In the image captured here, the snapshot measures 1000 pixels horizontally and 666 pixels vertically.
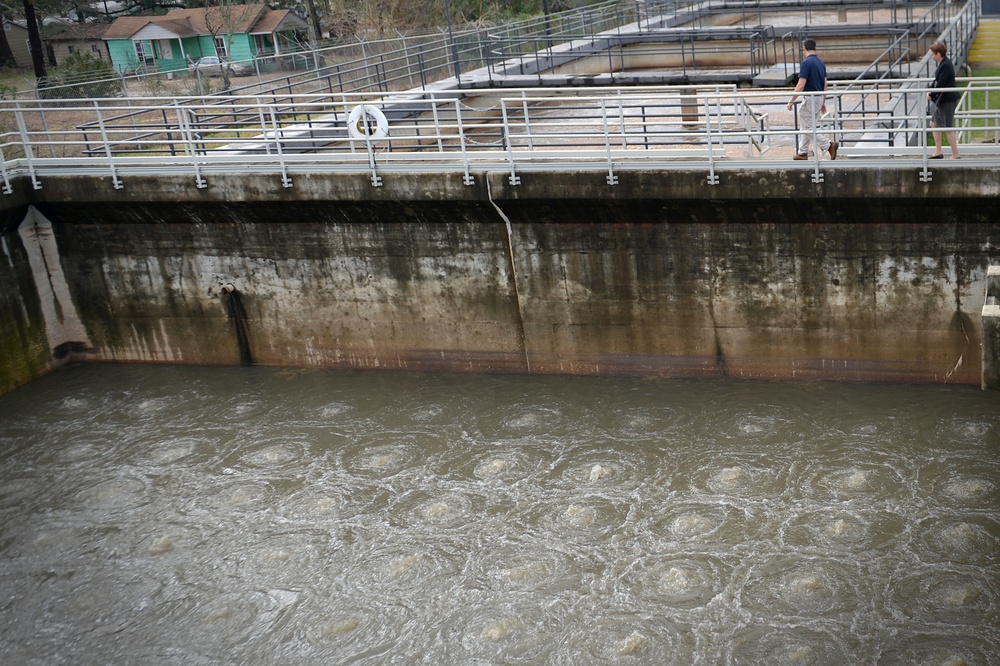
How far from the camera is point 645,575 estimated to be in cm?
1234

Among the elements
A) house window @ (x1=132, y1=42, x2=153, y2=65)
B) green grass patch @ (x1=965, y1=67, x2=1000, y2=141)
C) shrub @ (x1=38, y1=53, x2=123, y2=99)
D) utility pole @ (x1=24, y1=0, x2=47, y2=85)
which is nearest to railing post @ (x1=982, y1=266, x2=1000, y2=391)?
green grass patch @ (x1=965, y1=67, x2=1000, y2=141)

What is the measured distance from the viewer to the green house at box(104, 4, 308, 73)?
53.2 m

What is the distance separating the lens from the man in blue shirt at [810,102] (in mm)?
14766

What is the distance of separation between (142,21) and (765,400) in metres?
47.0

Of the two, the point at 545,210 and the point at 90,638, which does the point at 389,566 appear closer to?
the point at 90,638

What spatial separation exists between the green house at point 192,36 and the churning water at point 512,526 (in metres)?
39.1

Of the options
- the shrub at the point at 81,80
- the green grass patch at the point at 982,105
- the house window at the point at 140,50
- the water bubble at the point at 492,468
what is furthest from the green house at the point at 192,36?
the water bubble at the point at 492,468

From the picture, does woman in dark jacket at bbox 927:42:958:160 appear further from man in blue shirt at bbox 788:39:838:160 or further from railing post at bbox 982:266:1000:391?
railing post at bbox 982:266:1000:391

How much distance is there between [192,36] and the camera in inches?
2151

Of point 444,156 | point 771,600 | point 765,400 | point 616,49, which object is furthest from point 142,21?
point 771,600

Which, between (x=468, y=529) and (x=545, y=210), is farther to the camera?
(x=545, y=210)

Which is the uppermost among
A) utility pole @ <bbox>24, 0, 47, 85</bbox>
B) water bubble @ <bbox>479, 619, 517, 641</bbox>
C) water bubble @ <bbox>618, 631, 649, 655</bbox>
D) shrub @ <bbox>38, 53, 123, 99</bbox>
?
utility pole @ <bbox>24, 0, 47, 85</bbox>

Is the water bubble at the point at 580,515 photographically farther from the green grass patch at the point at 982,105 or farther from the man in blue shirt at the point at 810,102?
the green grass patch at the point at 982,105

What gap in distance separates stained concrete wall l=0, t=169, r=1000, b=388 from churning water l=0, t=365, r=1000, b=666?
68 cm
